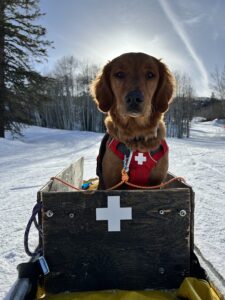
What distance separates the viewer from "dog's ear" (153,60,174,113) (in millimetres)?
2654

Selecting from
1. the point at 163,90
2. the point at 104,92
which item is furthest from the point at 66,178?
the point at 163,90

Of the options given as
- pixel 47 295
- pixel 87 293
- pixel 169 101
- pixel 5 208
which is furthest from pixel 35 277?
pixel 5 208

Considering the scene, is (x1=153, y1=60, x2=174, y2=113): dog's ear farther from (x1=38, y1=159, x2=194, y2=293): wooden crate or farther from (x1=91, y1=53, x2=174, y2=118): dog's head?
(x1=38, y1=159, x2=194, y2=293): wooden crate

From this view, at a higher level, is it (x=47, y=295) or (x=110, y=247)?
(x=110, y=247)

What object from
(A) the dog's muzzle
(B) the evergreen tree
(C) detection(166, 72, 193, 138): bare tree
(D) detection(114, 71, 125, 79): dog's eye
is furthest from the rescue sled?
(C) detection(166, 72, 193, 138): bare tree

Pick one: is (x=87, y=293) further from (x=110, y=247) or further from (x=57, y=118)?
(x=57, y=118)

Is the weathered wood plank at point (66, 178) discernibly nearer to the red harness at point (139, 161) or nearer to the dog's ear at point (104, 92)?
the red harness at point (139, 161)

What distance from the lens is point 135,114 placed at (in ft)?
7.75

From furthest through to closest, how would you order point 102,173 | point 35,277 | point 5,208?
point 5,208 → point 102,173 → point 35,277

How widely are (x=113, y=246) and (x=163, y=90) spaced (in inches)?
53.5

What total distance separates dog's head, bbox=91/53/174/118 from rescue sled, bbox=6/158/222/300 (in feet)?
2.55

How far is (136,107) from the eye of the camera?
234cm

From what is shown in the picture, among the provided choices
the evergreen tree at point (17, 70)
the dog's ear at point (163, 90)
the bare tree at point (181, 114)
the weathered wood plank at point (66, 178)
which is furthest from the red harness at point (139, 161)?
the bare tree at point (181, 114)

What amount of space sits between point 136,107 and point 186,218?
87cm
